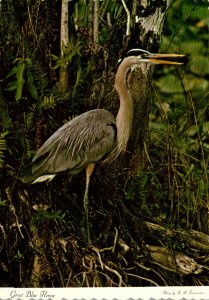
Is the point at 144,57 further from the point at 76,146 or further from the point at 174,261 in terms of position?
the point at 174,261

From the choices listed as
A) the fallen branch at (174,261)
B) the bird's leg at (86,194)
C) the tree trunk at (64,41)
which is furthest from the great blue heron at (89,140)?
the fallen branch at (174,261)

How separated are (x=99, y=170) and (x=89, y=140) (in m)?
0.12

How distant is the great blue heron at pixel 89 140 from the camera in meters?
2.01

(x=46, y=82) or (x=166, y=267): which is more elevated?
(x=46, y=82)

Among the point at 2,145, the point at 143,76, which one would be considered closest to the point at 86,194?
the point at 2,145

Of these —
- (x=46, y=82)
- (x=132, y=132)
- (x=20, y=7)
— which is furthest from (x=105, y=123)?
(x=20, y=7)

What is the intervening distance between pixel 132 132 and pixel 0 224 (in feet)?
1.94

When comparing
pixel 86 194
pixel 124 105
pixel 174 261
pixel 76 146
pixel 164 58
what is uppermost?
pixel 164 58

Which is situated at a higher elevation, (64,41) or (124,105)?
(64,41)

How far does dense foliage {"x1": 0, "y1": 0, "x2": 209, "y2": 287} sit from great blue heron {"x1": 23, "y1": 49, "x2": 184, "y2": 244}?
0.04 m

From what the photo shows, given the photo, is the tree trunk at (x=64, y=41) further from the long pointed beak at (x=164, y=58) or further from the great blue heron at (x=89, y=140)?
the long pointed beak at (x=164, y=58)

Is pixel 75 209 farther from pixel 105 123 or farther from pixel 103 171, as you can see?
pixel 105 123

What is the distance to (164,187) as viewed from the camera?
2082 mm

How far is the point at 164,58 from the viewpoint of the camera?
210 centimetres
